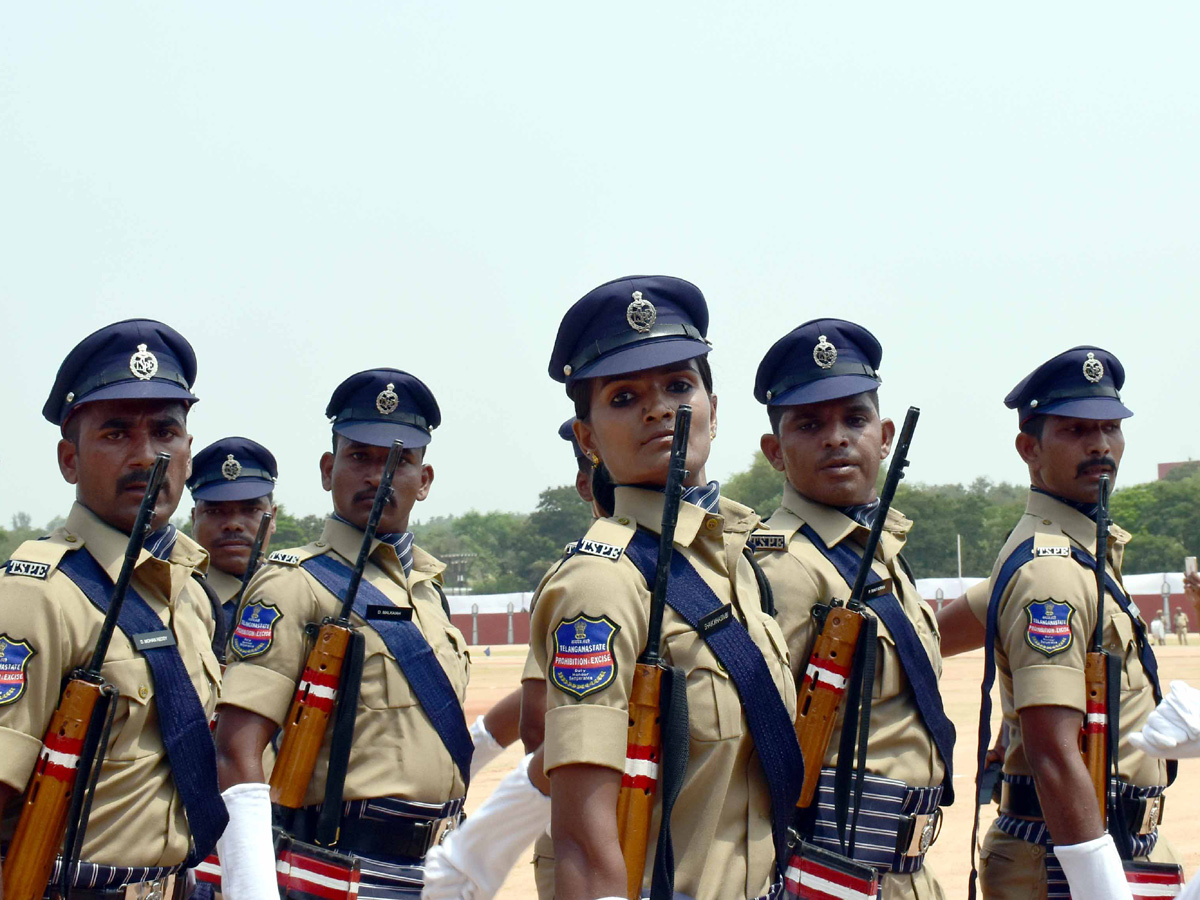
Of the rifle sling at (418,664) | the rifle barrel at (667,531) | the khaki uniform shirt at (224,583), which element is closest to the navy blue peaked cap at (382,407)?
the rifle sling at (418,664)

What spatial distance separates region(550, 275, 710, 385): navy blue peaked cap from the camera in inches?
126

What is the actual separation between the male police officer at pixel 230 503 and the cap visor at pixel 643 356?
13.4ft

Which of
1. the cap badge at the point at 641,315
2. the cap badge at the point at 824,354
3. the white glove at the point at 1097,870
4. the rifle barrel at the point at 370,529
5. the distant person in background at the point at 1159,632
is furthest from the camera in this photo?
the distant person in background at the point at 1159,632

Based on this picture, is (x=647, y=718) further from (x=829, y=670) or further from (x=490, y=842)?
(x=829, y=670)

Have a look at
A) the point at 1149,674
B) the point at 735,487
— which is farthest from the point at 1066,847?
the point at 735,487

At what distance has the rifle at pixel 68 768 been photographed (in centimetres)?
341

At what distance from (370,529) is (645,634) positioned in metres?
2.40

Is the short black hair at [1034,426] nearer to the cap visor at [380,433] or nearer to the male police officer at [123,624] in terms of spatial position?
the cap visor at [380,433]

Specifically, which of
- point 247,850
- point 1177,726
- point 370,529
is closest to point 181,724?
point 247,850

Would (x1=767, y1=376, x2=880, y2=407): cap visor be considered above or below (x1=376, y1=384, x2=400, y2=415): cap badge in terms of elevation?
below

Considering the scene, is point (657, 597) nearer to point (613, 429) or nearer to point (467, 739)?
point (613, 429)

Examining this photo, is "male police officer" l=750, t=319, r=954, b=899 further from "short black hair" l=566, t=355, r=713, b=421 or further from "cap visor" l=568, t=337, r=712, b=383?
"cap visor" l=568, t=337, r=712, b=383

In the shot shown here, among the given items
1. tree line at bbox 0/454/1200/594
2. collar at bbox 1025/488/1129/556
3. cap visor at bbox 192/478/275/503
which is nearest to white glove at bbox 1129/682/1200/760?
collar at bbox 1025/488/1129/556

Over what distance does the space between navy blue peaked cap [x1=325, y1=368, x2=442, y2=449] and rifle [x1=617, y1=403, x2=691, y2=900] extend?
2.85 metres
